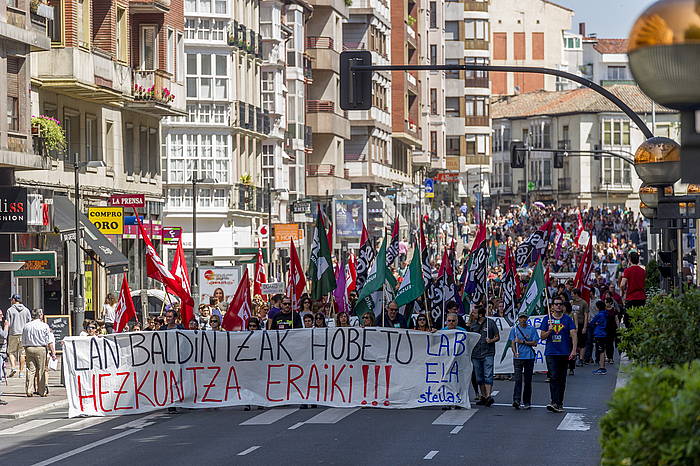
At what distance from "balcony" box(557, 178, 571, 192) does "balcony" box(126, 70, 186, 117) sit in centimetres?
9222

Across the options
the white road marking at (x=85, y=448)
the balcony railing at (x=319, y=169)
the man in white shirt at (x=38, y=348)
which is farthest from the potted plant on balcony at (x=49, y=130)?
the balcony railing at (x=319, y=169)

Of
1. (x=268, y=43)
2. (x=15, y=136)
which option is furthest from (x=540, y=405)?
(x=268, y=43)

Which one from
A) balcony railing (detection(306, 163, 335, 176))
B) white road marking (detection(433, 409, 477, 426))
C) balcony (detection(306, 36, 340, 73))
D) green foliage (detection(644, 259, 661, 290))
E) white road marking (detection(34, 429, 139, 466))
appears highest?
balcony (detection(306, 36, 340, 73))

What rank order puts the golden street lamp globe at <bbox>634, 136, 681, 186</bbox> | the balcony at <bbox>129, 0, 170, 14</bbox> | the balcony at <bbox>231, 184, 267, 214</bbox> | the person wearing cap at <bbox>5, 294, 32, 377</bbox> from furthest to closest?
1. the balcony at <bbox>231, 184, 267, 214</bbox>
2. the balcony at <bbox>129, 0, 170, 14</bbox>
3. the person wearing cap at <bbox>5, 294, 32, 377</bbox>
4. the golden street lamp globe at <bbox>634, 136, 681, 186</bbox>

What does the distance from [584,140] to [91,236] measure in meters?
102

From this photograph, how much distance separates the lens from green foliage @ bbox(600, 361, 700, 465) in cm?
645

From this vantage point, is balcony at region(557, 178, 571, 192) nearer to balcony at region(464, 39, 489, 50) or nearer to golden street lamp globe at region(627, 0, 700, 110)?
balcony at region(464, 39, 489, 50)

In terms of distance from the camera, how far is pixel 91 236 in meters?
37.4

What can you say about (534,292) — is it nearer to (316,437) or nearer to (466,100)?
(316,437)

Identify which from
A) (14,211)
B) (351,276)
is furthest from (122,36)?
(351,276)

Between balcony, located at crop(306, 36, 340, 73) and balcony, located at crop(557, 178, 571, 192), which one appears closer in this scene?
balcony, located at crop(306, 36, 340, 73)

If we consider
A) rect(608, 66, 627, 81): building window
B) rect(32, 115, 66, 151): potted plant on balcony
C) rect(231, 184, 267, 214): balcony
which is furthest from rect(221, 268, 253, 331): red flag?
rect(608, 66, 627, 81): building window

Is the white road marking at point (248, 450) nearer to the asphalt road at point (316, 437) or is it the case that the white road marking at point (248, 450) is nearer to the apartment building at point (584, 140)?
the asphalt road at point (316, 437)

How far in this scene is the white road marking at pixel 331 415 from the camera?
20359 mm
